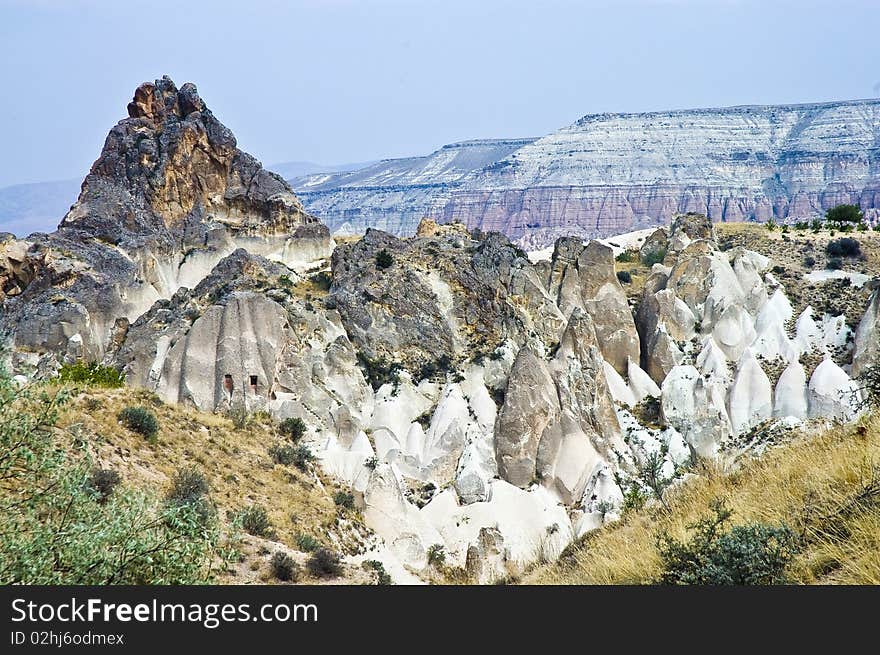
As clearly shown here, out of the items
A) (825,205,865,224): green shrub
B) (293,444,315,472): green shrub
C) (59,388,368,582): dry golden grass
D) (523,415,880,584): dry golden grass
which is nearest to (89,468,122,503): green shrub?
(59,388,368,582): dry golden grass

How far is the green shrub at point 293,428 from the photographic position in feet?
96.7

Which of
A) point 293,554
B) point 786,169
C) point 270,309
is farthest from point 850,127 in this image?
point 293,554

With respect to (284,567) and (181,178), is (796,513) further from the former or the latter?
(181,178)

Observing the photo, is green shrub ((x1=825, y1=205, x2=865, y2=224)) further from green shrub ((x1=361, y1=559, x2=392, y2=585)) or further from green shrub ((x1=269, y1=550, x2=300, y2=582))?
green shrub ((x1=269, y1=550, x2=300, y2=582))

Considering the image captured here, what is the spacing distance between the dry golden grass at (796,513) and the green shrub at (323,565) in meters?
6.01

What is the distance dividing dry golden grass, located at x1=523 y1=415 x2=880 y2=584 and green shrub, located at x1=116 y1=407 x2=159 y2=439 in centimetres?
1100

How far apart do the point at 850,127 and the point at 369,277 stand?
6649 inches

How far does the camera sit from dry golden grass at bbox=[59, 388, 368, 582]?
58.1 ft

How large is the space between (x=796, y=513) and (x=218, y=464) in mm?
14705

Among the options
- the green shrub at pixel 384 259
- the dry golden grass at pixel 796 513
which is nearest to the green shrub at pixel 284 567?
the dry golden grass at pixel 796 513

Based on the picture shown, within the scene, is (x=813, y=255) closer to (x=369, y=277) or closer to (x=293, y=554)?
(x=369, y=277)

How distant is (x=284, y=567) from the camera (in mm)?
15359

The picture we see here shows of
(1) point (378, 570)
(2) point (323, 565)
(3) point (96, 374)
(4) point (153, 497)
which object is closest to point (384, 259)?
(3) point (96, 374)

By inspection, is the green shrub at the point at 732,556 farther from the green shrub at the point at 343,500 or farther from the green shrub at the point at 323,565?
the green shrub at the point at 343,500
